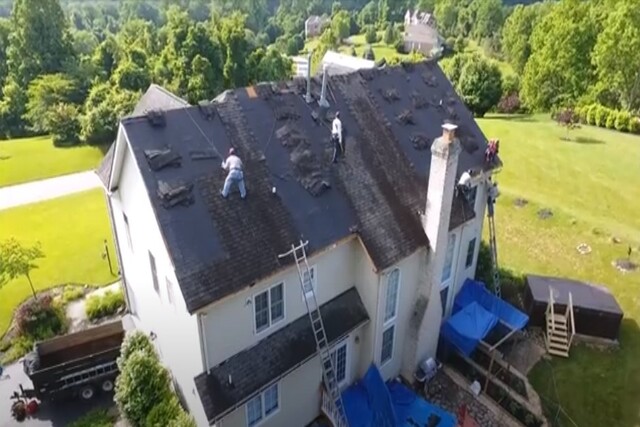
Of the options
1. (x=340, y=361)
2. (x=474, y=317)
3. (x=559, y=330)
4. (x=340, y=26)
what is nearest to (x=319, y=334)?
(x=340, y=361)

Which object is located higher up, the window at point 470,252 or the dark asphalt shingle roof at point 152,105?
the dark asphalt shingle roof at point 152,105

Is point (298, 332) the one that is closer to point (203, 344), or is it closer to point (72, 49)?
point (203, 344)

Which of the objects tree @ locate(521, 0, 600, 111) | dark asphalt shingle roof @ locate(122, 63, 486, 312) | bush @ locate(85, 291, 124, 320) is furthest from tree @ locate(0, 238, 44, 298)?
tree @ locate(521, 0, 600, 111)

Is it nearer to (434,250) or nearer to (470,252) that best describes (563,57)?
(470,252)

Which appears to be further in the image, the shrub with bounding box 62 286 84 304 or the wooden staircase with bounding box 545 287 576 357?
the shrub with bounding box 62 286 84 304

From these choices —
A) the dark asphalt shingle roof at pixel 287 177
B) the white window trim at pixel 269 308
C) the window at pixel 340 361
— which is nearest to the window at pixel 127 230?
the dark asphalt shingle roof at pixel 287 177

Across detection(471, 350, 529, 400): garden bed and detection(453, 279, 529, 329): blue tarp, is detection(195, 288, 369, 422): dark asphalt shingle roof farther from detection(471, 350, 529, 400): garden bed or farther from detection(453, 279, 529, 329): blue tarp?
detection(471, 350, 529, 400): garden bed

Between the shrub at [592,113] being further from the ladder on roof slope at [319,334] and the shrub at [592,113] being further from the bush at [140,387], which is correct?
the bush at [140,387]
